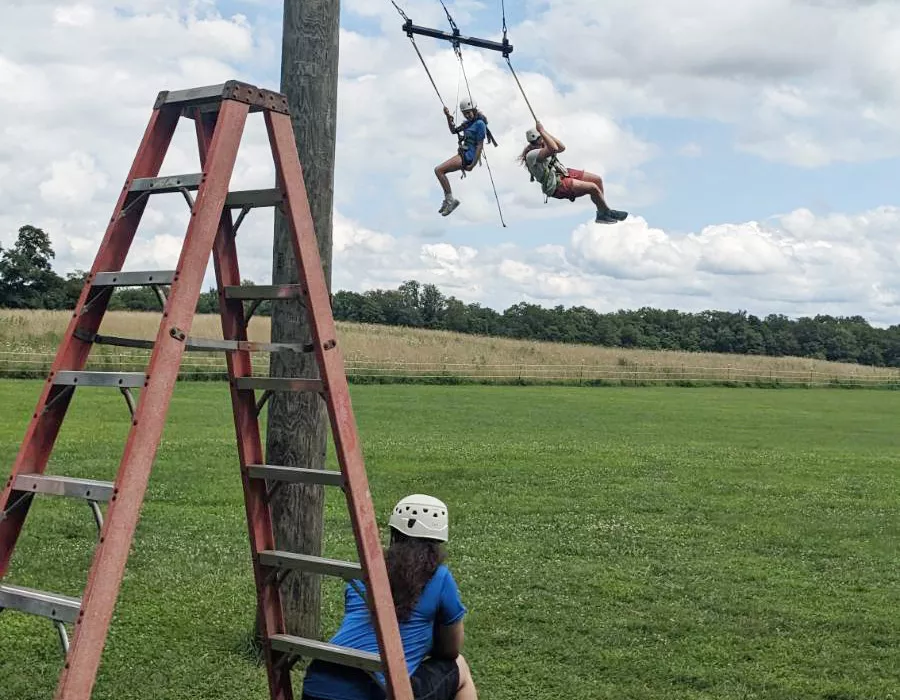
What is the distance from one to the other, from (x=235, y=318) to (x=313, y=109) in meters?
2.24

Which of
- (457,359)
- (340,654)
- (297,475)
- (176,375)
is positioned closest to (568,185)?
(297,475)

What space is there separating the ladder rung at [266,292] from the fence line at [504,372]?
3266 centimetres

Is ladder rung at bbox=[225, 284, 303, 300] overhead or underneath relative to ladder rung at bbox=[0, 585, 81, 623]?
overhead

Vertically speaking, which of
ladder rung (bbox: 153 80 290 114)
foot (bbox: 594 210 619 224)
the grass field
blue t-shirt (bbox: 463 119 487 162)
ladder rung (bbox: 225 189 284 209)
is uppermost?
blue t-shirt (bbox: 463 119 487 162)

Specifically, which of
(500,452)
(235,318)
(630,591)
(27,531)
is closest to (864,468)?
(500,452)

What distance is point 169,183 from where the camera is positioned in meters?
4.08

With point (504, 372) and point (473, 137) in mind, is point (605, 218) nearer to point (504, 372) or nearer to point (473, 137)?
point (473, 137)

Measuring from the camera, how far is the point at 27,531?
10.8 m

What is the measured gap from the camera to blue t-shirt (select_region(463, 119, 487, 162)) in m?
6.18

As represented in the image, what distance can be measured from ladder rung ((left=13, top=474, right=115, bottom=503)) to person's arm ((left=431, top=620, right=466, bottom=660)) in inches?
71.9

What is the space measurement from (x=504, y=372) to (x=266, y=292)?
46.5 m

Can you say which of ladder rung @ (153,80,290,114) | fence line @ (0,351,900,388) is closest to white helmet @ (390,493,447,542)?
ladder rung @ (153,80,290,114)

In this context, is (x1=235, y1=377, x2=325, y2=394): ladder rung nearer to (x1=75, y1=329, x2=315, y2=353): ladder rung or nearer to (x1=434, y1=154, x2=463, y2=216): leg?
(x1=75, y1=329, x2=315, y2=353): ladder rung

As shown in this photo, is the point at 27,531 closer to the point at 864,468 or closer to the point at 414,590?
the point at 414,590
